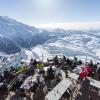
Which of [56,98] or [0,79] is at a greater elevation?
[56,98]

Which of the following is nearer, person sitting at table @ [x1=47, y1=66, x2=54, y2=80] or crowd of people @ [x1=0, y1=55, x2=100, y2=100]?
crowd of people @ [x1=0, y1=55, x2=100, y2=100]

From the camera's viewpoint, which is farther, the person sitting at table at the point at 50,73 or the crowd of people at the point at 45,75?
the person sitting at table at the point at 50,73

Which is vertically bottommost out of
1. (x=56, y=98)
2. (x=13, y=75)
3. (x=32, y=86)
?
(x=13, y=75)

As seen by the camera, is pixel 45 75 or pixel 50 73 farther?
pixel 45 75

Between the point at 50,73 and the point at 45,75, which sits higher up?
the point at 50,73

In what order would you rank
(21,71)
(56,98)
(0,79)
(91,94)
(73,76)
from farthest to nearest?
(21,71), (0,79), (73,76), (91,94), (56,98)

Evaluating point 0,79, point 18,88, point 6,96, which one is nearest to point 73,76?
point 18,88

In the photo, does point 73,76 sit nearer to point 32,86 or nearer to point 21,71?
point 32,86

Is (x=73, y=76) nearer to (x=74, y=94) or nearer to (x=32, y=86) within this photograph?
(x=74, y=94)

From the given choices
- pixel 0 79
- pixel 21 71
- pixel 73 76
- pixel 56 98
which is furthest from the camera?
pixel 21 71

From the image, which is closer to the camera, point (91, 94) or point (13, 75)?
point (91, 94)
